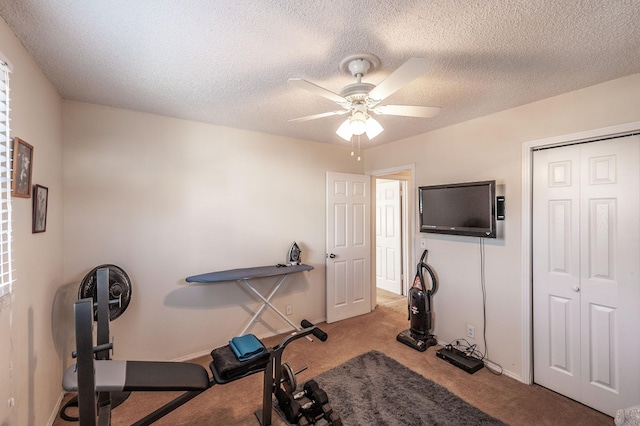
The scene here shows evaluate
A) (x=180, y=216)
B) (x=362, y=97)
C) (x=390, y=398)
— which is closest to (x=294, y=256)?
(x=180, y=216)

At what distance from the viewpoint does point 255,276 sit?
295 centimetres

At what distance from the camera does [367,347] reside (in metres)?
3.17

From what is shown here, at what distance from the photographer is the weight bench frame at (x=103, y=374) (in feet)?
4.07

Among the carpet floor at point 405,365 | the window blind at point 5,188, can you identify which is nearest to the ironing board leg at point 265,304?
the carpet floor at point 405,365

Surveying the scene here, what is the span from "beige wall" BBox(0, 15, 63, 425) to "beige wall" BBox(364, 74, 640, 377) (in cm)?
346

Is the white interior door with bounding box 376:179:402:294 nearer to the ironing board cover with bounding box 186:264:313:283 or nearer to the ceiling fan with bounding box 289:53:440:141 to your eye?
the ironing board cover with bounding box 186:264:313:283

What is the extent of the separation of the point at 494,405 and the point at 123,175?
12.3ft

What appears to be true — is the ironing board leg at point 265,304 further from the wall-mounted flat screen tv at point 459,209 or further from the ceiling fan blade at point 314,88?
the ceiling fan blade at point 314,88

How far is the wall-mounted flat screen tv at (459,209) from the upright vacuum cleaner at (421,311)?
47cm

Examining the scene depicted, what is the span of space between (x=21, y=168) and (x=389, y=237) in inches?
192

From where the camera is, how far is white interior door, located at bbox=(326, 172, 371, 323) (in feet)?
12.7

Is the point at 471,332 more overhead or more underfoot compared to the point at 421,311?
more underfoot

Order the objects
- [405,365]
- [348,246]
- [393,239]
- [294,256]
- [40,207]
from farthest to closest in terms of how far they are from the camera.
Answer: [393,239] < [348,246] < [294,256] < [405,365] < [40,207]

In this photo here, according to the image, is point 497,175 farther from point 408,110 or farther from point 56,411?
point 56,411
